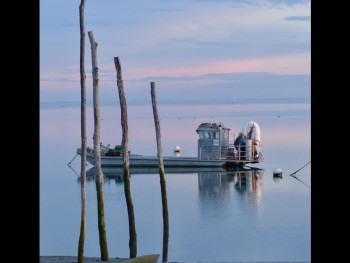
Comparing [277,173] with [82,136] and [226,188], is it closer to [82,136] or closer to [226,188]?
[226,188]

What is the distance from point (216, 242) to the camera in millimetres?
21984

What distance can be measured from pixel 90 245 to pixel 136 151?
111 ft

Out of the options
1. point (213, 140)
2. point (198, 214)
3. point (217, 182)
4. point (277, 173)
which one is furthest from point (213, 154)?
point (198, 214)

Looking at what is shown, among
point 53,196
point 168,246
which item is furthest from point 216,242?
point 53,196

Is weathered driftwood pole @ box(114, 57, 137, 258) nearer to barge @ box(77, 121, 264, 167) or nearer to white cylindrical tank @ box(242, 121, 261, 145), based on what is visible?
barge @ box(77, 121, 264, 167)

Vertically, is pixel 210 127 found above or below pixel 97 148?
above

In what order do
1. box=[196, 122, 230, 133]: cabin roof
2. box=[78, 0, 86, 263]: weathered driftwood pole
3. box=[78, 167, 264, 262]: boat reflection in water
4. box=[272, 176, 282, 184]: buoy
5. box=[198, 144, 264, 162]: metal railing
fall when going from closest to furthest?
box=[78, 0, 86, 263]: weathered driftwood pole, box=[78, 167, 264, 262]: boat reflection in water, box=[272, 176, 282, 184]: buoy, box=[196, 122, 230, 133]: cabin roof, box=[198, 144, 264, 162]: metal railing

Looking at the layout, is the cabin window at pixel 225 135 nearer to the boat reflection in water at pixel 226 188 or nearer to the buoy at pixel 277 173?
the boat reflection in water at pixel 226 188

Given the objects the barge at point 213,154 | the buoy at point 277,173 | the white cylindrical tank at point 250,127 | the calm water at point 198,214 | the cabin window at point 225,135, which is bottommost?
the calm water at point 198,214

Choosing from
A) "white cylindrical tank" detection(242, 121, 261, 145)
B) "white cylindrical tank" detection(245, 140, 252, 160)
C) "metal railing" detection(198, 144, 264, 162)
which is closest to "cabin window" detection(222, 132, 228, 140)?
"metal railing" detection(198, 144, 264, 162)

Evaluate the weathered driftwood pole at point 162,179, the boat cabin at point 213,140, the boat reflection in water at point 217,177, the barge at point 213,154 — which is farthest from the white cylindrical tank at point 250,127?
the weathered driftwood pole at point 162,179

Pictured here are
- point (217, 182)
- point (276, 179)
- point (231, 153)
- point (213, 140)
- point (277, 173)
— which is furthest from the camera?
point (231, 153)

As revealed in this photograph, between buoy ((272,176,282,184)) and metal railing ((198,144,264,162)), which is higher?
metal railing ((198,144,264,162))

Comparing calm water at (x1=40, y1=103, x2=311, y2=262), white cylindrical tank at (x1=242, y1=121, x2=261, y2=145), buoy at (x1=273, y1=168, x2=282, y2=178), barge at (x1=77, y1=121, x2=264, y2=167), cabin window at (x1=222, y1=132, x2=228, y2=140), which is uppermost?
white cylindrical tank at (x1=242, y1=121, x2=261, y2=145)
